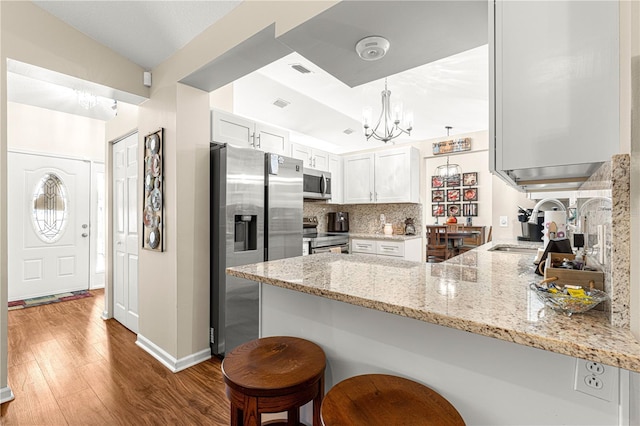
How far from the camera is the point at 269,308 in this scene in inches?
63.1

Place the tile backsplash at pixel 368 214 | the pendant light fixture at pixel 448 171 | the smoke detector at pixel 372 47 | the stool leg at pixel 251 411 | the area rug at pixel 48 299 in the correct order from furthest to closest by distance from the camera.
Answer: the pendant light fixture at pixel 448 171
the tile backsplash at pixel 368 214
the area rug at pixel 48 299
the smoke detector at pixel 372 47
the stool leg at pixel 251 411

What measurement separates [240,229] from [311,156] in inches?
82.0

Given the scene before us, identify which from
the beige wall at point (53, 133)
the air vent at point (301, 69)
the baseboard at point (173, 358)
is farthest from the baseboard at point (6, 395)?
the beige wall at point (53, 133)

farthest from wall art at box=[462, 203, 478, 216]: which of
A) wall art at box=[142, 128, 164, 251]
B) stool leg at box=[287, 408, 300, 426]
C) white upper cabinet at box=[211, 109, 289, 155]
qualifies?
stool leg at box=[287, 408, 300, 426]

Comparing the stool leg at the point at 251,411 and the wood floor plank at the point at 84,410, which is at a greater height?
the stool leg at the point at 251,411

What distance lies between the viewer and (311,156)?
4422 mm

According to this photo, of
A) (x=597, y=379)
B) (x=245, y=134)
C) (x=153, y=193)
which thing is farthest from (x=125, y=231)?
(x=597, y=379)

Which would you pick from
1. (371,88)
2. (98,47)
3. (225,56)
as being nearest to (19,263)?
(98,47)

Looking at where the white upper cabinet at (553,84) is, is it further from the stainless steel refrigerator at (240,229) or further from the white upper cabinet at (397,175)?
the white upper cabinet at (397,175)

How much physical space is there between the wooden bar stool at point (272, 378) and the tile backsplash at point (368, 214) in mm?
3600

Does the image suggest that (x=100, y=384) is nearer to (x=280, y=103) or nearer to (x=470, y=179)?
(x=280, y=103)

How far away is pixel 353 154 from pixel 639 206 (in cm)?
453

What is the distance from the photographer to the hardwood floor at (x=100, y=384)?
1.89 meters

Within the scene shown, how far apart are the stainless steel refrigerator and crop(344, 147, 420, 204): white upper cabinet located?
223 cm
